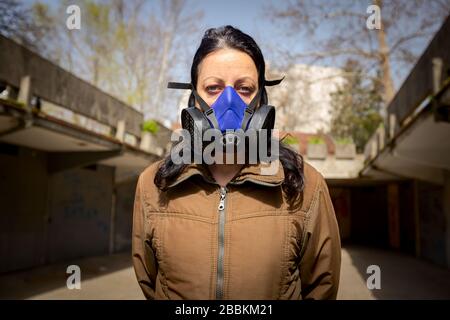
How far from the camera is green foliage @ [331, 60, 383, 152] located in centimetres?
2198

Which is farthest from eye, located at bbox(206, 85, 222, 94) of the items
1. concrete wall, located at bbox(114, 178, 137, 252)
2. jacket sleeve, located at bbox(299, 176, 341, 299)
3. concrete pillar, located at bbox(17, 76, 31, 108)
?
concrete wall, located at bbox(114, 178, 137, 252)

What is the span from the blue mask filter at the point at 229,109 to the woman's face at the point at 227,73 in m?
0.03

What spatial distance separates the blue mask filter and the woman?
3 centimetres

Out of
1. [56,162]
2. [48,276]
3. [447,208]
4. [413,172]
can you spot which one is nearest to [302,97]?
[413,172]

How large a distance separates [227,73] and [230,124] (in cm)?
22

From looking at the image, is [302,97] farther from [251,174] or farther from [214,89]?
[251,174]

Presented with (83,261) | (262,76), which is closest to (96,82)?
(83,261)

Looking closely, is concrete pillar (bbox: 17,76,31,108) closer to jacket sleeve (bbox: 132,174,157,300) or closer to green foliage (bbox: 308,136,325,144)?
jacket sleeve (bbox: 132,174,157,300)

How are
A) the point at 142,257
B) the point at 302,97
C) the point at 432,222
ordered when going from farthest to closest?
1. the point at 302,97
2. the point at 432,222
3. the point at 142,257

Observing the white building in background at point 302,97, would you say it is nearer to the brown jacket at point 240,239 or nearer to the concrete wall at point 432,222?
the concrete wall at point 432,222

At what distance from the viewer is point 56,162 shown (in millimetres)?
8961

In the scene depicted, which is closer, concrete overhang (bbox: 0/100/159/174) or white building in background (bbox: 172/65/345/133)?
concrete overhang (bbox: 0/100/159/174)

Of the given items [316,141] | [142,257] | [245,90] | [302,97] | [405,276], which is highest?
[302,97]

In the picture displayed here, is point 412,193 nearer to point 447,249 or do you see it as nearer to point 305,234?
point 447,249
